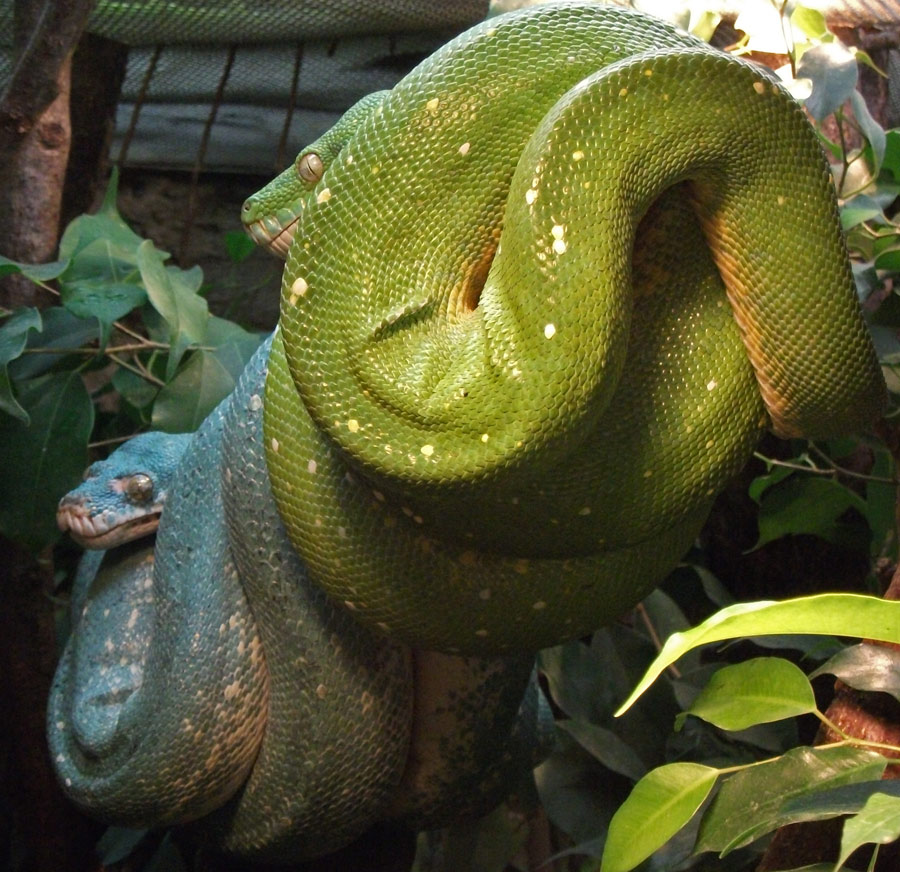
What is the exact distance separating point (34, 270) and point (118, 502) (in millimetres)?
598

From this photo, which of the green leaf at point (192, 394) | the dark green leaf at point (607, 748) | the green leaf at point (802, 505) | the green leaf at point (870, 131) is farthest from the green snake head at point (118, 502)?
the green leaf at point (870, 131)

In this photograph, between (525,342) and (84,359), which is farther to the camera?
(84,359)

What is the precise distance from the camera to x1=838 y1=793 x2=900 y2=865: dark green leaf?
2.15 feet

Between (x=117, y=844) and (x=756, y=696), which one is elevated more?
(x=756, y=696)

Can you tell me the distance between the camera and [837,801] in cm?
82

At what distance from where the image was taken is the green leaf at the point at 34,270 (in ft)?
5.71

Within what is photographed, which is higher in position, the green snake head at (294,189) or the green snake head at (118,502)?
the green snake head at (294,189)

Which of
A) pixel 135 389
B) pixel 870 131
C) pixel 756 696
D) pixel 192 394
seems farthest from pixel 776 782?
pixel 135 389

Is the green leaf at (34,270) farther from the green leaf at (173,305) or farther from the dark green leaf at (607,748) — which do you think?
the dark green leaf at (607,748)

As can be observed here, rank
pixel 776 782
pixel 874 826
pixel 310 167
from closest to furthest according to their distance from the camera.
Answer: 1. pixel 874 826
2. pixel 776 782
3. pixel 310 167

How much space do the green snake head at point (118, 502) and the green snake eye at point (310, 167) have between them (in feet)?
1.72

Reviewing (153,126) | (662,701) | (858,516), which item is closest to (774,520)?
(858,516)

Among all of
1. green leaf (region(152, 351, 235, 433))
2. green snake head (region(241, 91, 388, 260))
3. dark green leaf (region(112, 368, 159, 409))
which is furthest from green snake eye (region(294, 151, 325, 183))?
dark green leaf (region(112, 368, 159, 409))

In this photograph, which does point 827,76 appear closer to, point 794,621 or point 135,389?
point 794,621
